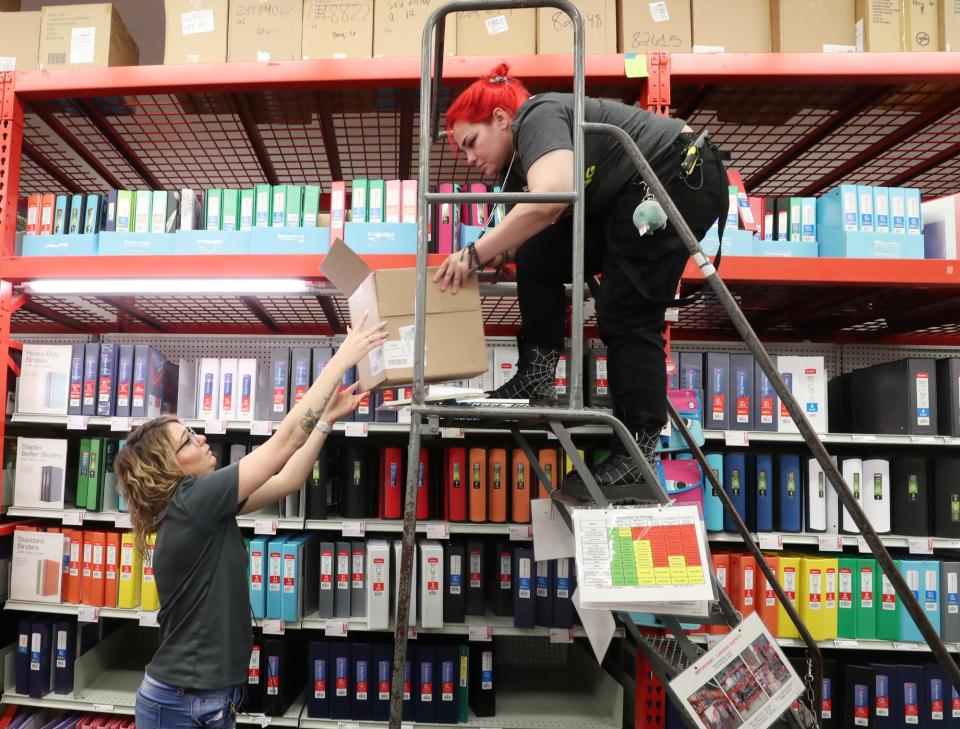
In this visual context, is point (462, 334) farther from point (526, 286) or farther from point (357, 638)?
point (357, 638)

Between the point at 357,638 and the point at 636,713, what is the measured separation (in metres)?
1.29

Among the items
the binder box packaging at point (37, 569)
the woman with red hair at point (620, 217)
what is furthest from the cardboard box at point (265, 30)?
the binder box packaging at point (37, 569)

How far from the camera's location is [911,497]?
7.83 ft

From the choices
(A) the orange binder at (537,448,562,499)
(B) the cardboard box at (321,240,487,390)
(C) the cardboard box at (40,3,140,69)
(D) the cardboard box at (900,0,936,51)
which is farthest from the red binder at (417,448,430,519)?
(D) the cardboard box at (900,0,936,51)

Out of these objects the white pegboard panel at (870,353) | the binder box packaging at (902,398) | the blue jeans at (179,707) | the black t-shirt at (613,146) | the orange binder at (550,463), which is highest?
Result: the black t-shirt at (613,146)

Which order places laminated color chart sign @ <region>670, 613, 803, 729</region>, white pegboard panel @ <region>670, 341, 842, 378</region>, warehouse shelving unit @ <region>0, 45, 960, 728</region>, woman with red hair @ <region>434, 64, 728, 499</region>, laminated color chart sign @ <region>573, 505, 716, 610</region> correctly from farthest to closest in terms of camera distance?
1. white pegboard panel @ <region>670, 341, 842, 378</region>
2. warehouse shelving unit @ <region>0, 45, 960, 728</region>
3. woman with red hair @ <region>434, 64, 728, 499</region>
4. laminated color chart sign @ <region>670, 613, 803, 729</region>
5. laminated color chart sign @ <region>573, 505, 716, 610</region>

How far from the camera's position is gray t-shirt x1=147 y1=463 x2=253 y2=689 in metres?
1.54

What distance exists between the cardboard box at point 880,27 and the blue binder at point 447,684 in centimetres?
294

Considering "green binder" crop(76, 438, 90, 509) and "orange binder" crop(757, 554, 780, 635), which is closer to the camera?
"orange binder" crop(757, 554, 780, 635)

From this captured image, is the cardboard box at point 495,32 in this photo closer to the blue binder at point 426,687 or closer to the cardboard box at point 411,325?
the cardboard box at point 411,325

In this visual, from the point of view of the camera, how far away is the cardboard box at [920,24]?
222 cm

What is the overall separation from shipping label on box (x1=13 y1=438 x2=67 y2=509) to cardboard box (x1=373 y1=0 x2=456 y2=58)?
2.19m

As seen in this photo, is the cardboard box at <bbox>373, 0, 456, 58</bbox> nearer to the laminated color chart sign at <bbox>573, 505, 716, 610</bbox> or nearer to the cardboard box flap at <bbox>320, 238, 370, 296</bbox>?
the cardboard box flap at <bbox>320, 238, 370, 296</bbox>

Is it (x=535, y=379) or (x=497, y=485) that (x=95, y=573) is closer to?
(x=497, y=485)
